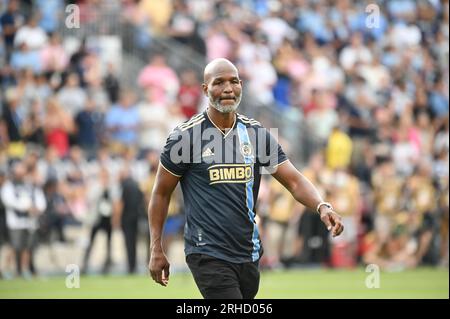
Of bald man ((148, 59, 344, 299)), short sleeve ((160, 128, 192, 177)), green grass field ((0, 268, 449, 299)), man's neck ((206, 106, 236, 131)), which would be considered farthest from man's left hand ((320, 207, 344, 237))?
green grass field ((0, 268, 449, 299))

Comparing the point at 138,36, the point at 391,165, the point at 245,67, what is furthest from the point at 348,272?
the point at 138,36

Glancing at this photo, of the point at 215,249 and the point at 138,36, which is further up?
the point at 138,36

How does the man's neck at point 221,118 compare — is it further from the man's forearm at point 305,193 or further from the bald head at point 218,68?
A: the man's forearm at point 305,193

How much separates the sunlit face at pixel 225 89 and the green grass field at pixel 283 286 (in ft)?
24.4

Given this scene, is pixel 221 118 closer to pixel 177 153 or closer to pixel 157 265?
pixel 177 153

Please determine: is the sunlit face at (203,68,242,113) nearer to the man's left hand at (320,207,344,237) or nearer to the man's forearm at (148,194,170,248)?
the man's forearm at (148,194,170,248)

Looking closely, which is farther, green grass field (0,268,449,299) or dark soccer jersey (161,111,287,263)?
green grass field (0,268,449,299)

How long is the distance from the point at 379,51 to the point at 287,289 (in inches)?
409

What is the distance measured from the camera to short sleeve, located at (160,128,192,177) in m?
8.23

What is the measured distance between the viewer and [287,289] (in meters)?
16.9

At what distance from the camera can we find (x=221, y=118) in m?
8.43

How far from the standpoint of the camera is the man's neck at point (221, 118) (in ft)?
27.6

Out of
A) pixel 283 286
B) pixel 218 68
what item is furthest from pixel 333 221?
pixel 283 286
